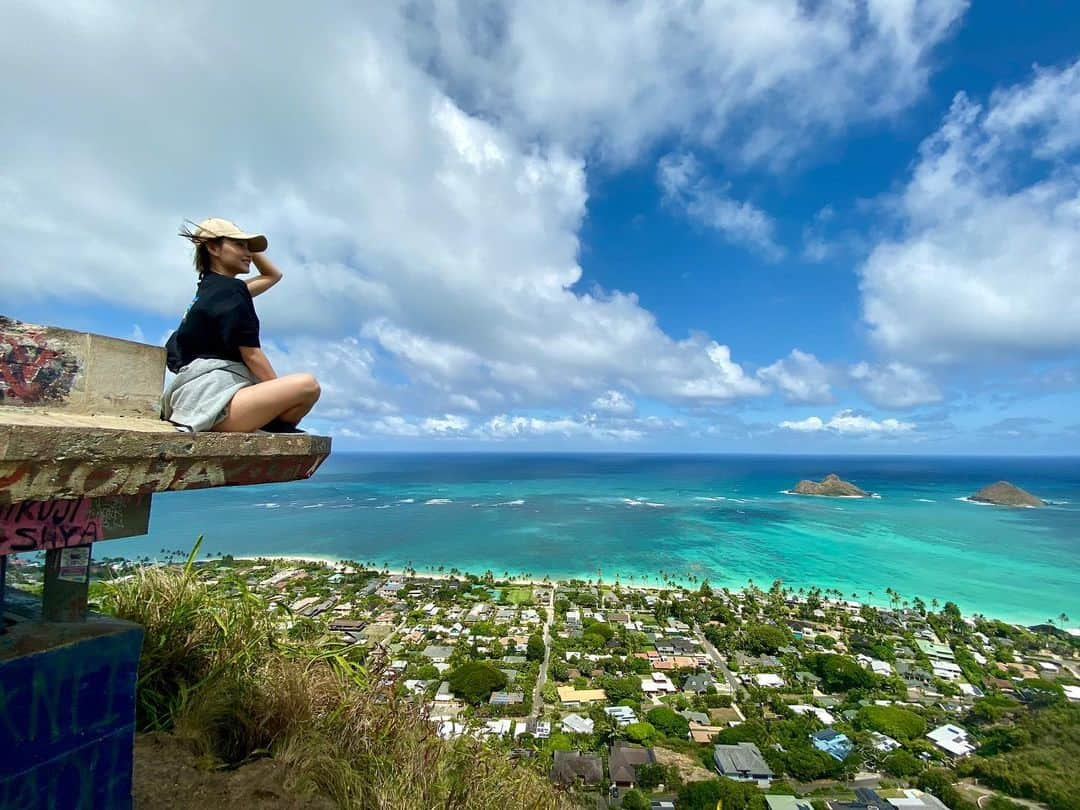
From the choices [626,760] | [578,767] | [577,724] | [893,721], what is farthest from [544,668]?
[893,721]

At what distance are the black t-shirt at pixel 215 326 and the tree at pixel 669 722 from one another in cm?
1688

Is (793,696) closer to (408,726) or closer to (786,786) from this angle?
(786,786)

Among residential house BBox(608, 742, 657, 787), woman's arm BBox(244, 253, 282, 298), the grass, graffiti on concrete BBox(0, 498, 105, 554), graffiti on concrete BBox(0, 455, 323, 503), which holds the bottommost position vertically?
residential house BBox(608, 742, 657, 787)

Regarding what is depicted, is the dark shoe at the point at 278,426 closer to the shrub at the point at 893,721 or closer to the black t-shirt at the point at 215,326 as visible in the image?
the black t-shirt at the point at 215,326

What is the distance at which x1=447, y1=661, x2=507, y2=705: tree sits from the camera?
→ 16141 mm

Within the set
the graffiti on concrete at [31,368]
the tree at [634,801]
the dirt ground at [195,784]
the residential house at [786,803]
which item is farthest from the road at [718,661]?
the graffiti on concrete at [31,368]

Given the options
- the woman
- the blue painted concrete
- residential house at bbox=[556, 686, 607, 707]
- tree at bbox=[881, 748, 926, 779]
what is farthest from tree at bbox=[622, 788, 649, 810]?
the woman

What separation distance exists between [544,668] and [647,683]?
3833 millimetres

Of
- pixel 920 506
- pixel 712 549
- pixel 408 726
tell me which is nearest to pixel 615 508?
pixel 712 549

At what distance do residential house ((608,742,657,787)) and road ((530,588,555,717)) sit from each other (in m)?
2.86

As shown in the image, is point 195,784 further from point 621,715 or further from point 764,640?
point 764,640

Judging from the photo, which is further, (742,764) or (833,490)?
(833,490)

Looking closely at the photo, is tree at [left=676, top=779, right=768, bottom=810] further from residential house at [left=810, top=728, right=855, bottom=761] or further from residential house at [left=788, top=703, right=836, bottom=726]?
residential house at [left=788, top=703, right=836, bottom=726]

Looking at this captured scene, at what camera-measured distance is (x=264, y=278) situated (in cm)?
241
